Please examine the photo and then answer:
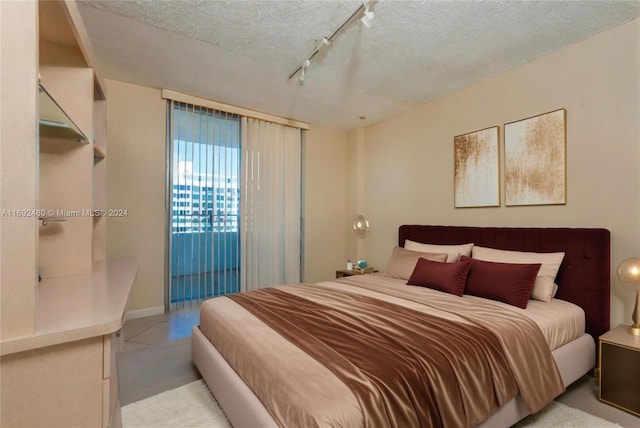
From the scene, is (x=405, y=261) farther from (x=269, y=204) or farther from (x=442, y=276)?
(x=269, y=204)

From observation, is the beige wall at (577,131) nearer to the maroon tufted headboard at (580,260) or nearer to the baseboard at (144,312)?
the maroon tufted headboard at (580,260)

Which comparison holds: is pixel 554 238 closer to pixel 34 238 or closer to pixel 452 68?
pixel 452 68

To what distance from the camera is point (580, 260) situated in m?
2.34

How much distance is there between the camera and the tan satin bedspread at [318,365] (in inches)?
42.9

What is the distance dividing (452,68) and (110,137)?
3853mm

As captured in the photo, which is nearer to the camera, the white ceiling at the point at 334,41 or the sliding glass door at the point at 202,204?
the white ceiling at the point at 334,41

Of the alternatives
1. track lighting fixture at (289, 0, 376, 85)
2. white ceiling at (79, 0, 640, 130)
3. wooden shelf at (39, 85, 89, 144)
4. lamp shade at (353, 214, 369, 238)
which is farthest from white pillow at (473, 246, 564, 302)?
wooden shelf at (39, 85, 89, 144)

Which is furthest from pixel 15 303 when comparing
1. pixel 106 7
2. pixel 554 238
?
pixel 554 238

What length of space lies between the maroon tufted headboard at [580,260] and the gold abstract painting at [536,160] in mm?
329

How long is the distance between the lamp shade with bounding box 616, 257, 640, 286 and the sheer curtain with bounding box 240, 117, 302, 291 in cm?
369

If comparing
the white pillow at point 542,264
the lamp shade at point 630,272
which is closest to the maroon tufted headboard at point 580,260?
the white pillow at point 542,264

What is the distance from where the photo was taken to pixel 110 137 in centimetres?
336

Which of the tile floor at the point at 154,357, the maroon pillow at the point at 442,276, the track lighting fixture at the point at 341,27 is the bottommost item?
the tile floor at the point at 154,357

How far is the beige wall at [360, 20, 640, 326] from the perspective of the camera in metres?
2.23
